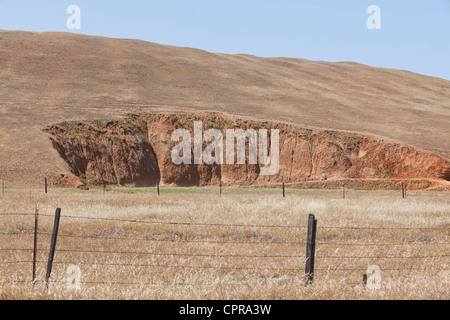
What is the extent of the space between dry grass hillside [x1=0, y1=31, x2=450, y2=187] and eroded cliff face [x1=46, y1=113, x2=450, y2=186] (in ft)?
11.1

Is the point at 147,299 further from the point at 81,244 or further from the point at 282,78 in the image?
the point at 282,78

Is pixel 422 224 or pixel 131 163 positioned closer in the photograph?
pixel 422 224

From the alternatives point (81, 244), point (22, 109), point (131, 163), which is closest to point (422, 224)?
point (81, 244)

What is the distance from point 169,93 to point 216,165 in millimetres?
23924

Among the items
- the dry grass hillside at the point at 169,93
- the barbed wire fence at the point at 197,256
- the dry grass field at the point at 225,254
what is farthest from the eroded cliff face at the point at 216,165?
the barbed wire fence at the point at 197,256

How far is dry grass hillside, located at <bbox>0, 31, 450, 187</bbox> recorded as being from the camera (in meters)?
55.4

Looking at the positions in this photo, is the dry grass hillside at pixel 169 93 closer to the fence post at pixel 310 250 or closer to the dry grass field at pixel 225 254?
the dry grass field at pixel 225 254

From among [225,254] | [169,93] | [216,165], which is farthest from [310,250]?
[169,93]

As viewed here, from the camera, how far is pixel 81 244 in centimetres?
1411

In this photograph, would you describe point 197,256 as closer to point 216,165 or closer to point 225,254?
point 225,254

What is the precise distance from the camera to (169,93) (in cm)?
8000

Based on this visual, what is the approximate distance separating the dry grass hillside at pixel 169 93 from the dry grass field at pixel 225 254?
27.0 m

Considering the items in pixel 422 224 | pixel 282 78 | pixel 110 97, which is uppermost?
pixel 282 78
